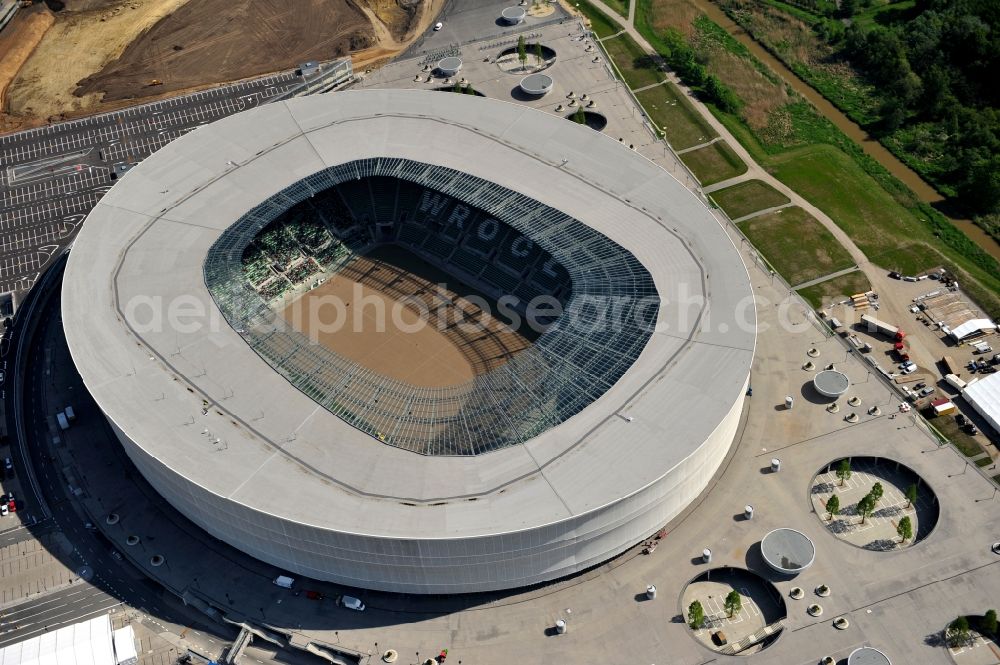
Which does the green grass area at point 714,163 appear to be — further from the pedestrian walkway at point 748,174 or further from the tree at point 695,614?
the tree at point 695,614

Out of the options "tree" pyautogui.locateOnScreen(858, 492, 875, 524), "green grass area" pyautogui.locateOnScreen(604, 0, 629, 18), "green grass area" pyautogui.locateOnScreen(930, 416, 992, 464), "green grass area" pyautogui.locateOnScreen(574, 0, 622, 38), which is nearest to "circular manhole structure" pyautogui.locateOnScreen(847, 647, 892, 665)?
"tree" pyautogui.locateOnScreen(858, 492, 875, 524)

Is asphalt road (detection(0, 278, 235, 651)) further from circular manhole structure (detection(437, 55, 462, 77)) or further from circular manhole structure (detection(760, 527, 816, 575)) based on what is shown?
circular manhole structure (detection(437, 55, 462, 77))

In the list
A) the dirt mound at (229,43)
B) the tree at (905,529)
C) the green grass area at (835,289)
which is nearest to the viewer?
the tree at (905,529)

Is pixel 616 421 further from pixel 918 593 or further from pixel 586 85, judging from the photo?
pixel 586 85

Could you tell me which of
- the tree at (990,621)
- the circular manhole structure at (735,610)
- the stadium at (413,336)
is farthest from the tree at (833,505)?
the tree at (990,621)

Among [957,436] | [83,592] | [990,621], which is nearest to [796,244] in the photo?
[957,436]

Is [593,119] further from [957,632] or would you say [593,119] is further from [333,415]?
[957,632]
